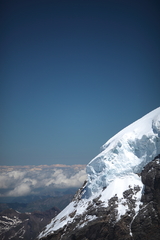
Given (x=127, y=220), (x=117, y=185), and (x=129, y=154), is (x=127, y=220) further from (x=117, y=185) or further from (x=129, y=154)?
(x=129, y=154)

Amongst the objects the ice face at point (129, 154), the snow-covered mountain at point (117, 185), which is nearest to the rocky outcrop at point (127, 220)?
the snow-covered mountain at point (117, 185)

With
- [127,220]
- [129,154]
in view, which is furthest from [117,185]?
[127,220]

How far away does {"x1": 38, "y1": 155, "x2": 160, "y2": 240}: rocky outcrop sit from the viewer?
195ft

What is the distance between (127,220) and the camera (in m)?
62.4

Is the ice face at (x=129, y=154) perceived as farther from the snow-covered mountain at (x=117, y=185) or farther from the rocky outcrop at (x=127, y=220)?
the rocky outcrop at (x=127, y=220)

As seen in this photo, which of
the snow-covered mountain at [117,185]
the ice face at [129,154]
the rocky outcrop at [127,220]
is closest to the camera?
the rocky outcrop at [127,220]

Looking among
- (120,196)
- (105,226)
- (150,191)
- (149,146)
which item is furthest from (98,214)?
(149,146)

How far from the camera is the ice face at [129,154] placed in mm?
78500

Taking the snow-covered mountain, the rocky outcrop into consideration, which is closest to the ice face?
the snow-covered mountain

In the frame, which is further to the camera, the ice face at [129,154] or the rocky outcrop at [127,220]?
the ice face at [129,154]

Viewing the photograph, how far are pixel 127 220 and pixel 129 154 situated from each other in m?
27.7

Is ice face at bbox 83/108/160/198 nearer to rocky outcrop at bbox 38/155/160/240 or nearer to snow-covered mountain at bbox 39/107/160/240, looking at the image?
snow-covered mountain at bbox 39/107/160/240

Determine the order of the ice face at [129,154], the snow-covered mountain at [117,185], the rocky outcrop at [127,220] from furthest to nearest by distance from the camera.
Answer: the ice face at [129,154], the snow-covered mountain at [117,185], the rocky outcrop at [127,220]

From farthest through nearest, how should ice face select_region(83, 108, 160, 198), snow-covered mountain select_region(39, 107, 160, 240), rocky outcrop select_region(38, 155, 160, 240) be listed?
ice face select_region(83, 108, 160, 198) → snow-covered mountain select_region(39, 107, 160, 240) → rocky outcrop select_region(38, 155, 160, 240)
